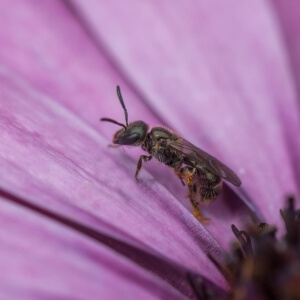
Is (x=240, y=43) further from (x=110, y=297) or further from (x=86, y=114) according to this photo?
(x=110, y=297)

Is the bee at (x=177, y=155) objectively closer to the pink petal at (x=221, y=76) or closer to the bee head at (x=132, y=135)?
the bee head at (x=132, y=135)

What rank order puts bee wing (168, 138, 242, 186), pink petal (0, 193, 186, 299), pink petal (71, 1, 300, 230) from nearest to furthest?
pink petal (0, 193, 186, 299)
bee wing (168, 138, 242, 186)
pink petal (71, 1, 300, 230)

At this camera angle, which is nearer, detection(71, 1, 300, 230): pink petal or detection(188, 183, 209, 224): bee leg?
detection(188, 183, 209, 224): bee leg

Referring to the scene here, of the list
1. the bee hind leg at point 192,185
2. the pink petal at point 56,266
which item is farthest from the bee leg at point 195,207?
the pink petal at point 56,266

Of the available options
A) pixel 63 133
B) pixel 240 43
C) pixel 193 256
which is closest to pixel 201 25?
pixel 240 43

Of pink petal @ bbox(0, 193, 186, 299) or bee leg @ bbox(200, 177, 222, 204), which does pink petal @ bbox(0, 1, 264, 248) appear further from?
pink petal @ bbox(0, 193, 186, 299)

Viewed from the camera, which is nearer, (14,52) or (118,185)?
(118,185)

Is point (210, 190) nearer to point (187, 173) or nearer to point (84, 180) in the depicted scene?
point (187, 173)

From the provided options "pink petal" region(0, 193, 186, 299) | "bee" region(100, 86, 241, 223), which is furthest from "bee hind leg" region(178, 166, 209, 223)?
"pink petal" region(0, 193, 186, 299)

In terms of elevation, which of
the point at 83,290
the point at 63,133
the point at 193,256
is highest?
the point at 63,133
